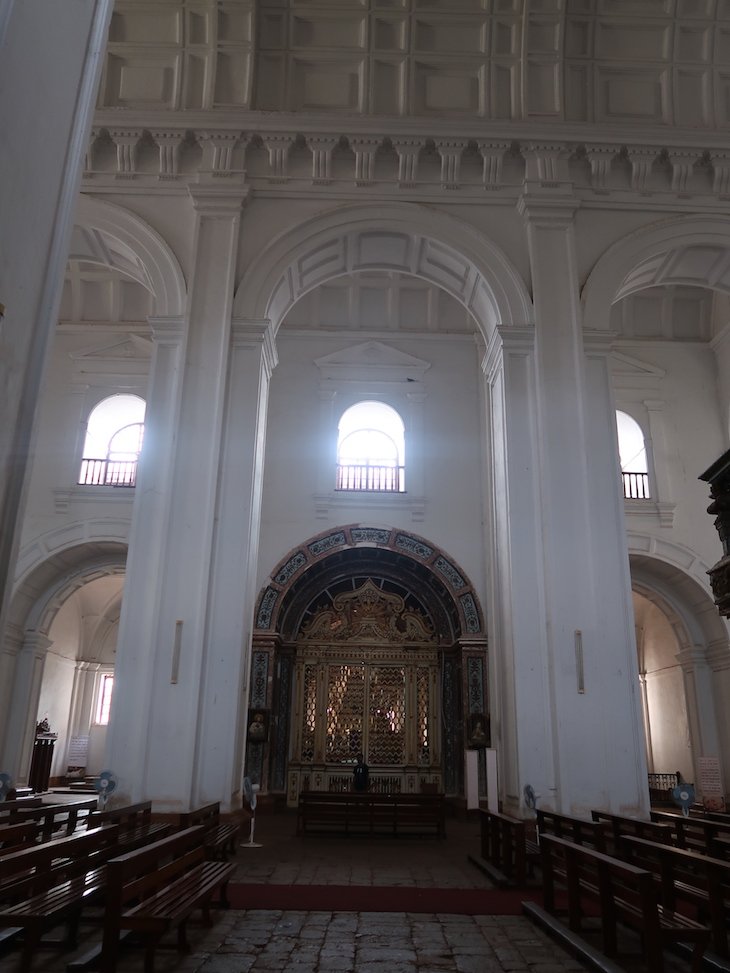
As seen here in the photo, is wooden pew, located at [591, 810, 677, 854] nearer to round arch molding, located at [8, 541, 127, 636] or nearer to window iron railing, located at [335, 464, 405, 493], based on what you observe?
window iron railing, located at [335, 464, 405, 493]

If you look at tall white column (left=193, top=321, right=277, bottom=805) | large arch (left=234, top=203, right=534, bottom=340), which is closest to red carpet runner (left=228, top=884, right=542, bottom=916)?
tall white column (left=193, top=321, right=277, bottom=805)

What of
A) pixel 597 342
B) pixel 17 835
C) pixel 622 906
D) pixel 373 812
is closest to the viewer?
pixel 622 906

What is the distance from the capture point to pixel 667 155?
10.8m

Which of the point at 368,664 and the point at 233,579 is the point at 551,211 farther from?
the point at 368,664

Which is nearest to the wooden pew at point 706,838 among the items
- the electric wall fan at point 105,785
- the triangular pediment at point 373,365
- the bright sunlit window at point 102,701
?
the electric wall fan at point 105,785

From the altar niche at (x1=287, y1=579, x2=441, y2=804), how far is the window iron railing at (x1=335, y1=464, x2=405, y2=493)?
182 centimetres

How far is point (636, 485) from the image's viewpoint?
563 inches

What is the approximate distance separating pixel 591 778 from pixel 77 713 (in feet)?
45.4

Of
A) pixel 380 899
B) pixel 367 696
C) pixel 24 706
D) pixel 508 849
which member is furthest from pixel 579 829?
pixel 24 706

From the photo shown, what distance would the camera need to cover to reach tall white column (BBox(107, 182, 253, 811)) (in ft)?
27.2

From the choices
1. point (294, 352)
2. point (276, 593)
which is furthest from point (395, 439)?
point (276, 593)

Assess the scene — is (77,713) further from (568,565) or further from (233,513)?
(568,565)

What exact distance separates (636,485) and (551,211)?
5.71 metres

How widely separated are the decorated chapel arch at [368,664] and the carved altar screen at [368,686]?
0.06 ft
